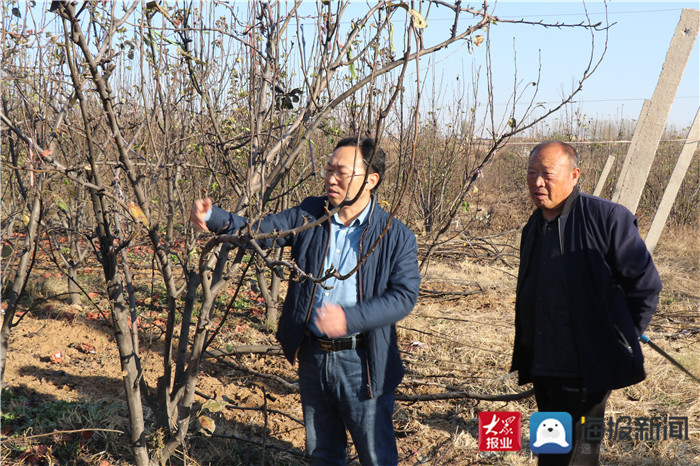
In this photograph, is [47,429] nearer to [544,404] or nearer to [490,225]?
[544,404]

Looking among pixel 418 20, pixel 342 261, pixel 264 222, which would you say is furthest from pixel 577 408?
pixel 418 20

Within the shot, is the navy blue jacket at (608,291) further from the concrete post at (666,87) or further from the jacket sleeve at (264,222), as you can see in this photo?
the concrete post at (666,87)

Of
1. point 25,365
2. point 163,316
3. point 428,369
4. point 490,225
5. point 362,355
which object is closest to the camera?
point 362,355

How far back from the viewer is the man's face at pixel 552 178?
2.47m

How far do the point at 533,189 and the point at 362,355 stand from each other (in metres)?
1.07

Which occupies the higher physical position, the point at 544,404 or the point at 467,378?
the point at 544,404

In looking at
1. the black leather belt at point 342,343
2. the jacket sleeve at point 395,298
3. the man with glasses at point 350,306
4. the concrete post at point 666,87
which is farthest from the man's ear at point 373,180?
the concrete post at point 666,87

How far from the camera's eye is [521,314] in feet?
8.65

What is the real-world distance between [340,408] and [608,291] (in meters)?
1.19

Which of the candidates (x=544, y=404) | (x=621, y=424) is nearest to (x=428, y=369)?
(x=621, y=424)

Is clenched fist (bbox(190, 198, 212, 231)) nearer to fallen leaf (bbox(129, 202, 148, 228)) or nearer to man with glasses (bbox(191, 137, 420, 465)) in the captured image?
man with glasses (bbox(191, 137, 420, 465))

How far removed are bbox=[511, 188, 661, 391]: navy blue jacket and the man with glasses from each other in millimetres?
725

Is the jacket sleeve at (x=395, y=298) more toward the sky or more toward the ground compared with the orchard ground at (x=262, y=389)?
more toward the sky

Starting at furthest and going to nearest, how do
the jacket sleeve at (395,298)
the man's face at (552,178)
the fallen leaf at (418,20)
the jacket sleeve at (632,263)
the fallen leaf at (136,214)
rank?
the man's face at (552,178), the jacket sleeve at (632,263), the jacket sleeve at (395,298), the fallen leaf at (136,214), the fallen leaf at (418,20)
